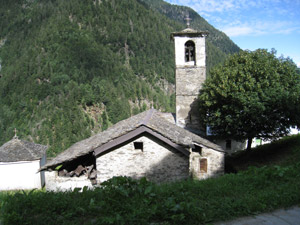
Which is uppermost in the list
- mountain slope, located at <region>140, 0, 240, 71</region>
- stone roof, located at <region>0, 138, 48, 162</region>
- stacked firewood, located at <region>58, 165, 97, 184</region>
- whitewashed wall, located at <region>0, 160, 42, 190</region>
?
mountain slope, located at <region>140, 0, 240, 71</region>

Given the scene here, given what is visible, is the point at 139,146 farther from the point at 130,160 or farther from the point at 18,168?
the point at 18,168

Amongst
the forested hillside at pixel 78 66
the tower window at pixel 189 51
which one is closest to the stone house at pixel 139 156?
the tower window at pixel 189 51

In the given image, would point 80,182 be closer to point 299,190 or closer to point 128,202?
point 128,202

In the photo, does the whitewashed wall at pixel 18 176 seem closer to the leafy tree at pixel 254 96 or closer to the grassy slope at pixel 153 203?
the leafy tree at pixel 254 96

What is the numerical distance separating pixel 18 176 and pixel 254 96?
54.4 feet

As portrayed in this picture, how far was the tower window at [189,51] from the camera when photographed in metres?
18.6

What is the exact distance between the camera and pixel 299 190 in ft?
14.1

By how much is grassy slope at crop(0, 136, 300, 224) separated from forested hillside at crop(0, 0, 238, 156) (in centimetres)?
4716

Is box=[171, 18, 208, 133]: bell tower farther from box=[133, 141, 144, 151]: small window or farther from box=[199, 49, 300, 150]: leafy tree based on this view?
box=[133, 141, 144, 151]: small window

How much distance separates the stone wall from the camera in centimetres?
961

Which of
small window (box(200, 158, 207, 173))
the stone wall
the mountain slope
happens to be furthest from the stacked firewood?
the mountain slope

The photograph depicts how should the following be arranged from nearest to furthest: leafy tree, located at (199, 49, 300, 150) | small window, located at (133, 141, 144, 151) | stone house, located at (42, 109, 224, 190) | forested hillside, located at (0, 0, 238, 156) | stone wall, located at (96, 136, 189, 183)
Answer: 1. stone house, located at (42, 109, 224, 190)
2. stone wall, located at (96, 136, 189, 183)
3. small window, located at (133, 141, 144, 151)
4. leafy tree, located at (199, 49, 300, 150)
5. forested hillside, located at (0, 0, 238, 156)

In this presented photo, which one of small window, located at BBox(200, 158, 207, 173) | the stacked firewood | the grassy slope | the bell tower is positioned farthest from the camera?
the bell tower

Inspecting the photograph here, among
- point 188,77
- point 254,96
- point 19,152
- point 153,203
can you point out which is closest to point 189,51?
point 188,77
